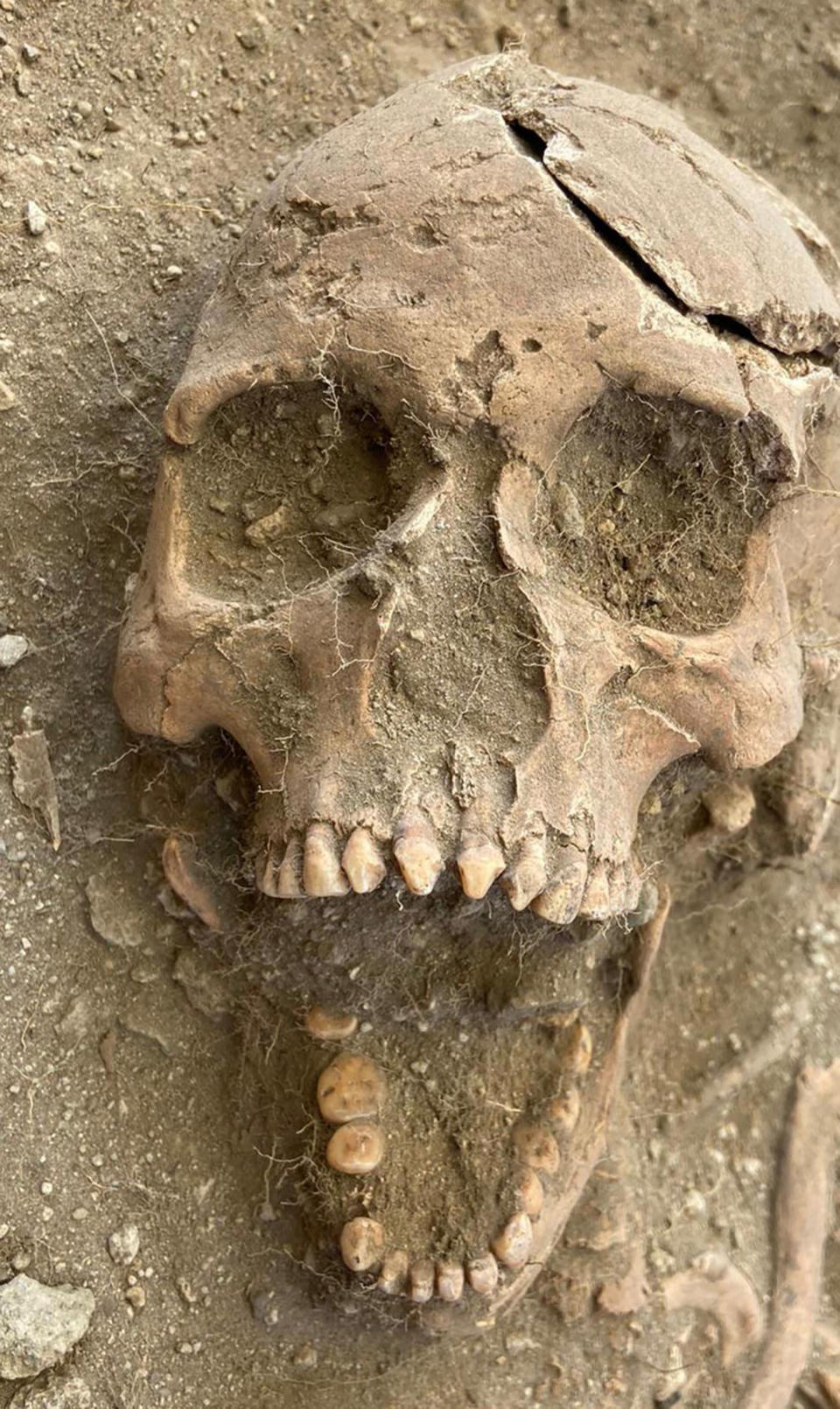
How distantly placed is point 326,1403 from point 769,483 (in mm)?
1727

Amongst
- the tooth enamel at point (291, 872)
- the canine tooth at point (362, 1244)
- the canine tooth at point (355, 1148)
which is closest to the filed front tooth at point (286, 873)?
the tooth enamel at point (291, 872)

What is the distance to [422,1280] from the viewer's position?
1.96 m

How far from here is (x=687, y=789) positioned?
207cm

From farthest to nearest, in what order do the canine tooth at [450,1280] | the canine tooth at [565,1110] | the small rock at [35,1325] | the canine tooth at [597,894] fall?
the canine tooth at [565,1110]
the canine tooth at [450,1280]
the small rock at [35,1325]
the canine tooth at [597,894]

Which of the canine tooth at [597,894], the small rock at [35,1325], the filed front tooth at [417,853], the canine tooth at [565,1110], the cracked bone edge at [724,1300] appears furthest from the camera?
the cracked bone edge at [724,1300]

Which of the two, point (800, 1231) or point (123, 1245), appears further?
point (800, 1231)

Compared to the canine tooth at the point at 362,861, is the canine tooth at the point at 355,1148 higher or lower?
lower

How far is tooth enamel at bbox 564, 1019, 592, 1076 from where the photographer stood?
2.13 metres

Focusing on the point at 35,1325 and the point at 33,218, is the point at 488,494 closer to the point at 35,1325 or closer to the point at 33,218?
the point at 33,218

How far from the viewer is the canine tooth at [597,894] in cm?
171

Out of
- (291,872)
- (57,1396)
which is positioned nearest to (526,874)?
(291,872)

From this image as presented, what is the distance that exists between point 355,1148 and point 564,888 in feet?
2.14

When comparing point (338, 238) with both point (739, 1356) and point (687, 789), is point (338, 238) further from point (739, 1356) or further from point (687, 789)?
point (739, 1356)

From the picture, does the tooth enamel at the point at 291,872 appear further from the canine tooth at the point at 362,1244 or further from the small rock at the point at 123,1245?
the small rock at the point at 123,1245
